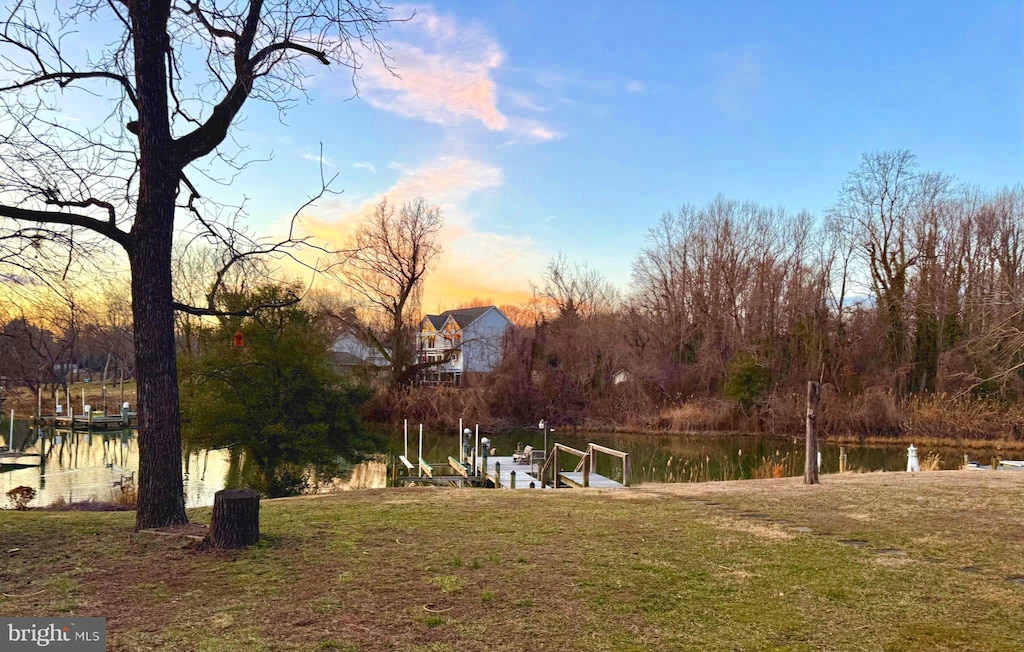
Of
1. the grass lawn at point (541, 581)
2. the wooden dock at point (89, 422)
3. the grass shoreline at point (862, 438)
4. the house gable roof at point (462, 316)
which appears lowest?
the wooden dock at point (89, 422)

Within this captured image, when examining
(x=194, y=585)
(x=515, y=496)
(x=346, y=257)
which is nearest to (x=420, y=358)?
(x=515, y=496)

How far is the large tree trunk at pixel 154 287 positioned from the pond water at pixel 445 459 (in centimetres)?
1054

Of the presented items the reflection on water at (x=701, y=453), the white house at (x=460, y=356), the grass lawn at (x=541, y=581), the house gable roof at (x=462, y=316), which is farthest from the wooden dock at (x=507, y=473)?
the house gable roof at (x=462, y=316)

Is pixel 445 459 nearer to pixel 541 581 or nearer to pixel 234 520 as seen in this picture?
pixel 234 520

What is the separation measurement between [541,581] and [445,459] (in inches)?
907

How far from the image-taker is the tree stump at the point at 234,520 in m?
6.06

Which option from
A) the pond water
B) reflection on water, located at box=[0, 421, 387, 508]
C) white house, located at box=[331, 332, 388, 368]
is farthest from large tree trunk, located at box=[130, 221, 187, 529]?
white house, located at box=[331, 332, 388, 368]

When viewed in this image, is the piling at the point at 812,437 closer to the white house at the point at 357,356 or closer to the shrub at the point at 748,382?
the shrub at the point at 748,382

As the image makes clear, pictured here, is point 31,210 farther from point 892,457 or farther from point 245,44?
point 892,457

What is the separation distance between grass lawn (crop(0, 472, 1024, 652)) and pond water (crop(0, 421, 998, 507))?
1130 centimetres

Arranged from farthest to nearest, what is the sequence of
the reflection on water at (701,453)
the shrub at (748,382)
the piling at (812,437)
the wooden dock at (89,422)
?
1. the wooden dock at (89,422)
2. the shrub at (748,382)
3. the reflection on water at (701,453)
4. the piling at (812,437)

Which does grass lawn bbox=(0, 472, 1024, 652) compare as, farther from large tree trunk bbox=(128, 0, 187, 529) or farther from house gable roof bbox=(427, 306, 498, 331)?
house gable roof bbox=(427, 306, 498, 331)

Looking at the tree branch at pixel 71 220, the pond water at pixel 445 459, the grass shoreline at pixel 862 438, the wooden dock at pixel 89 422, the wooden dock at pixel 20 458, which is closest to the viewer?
the tree branch at pixel 71 220

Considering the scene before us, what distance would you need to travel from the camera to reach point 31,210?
6.61 metres
